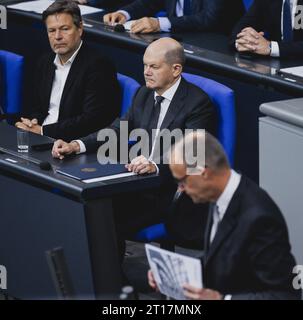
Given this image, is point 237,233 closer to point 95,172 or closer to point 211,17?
point 95,172

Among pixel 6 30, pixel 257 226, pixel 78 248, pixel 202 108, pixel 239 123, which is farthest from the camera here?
pixel 6 30

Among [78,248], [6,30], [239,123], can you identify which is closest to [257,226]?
[78,248]

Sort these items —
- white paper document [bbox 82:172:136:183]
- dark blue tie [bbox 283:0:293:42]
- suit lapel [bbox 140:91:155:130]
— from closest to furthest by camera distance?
white paper document [bbox 82:172:136:183], suit lapel [bbox 140:91:155:130], dark blue tie [bbox 283:0:293:42]

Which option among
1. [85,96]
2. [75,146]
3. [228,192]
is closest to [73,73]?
[85,96]

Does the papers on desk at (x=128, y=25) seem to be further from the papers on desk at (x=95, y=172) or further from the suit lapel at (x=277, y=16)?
the papers on desk at (x=95, y=172)

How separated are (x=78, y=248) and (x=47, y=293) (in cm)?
37

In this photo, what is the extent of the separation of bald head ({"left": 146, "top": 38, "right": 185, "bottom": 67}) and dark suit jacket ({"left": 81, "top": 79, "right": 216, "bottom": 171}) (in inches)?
4.3

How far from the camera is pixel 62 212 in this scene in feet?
15.3

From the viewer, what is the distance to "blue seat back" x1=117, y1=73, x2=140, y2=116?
534 centimetres

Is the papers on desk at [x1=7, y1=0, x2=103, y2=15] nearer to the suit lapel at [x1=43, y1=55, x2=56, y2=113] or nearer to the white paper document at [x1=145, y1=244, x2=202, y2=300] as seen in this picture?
the suit lapel at [x1=43, y1=55, x2=56, y2=113]

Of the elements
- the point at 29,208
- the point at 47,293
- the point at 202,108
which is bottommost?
the point at 47,293

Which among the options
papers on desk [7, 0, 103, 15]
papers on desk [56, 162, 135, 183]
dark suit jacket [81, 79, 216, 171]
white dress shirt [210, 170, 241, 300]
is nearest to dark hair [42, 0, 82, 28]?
dark suit jacket [81, 79, 216, 171]

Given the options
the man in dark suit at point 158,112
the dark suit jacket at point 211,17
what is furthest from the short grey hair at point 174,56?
the dark suit jacket at point 211,17

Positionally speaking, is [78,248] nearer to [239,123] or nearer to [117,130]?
[117,130]
